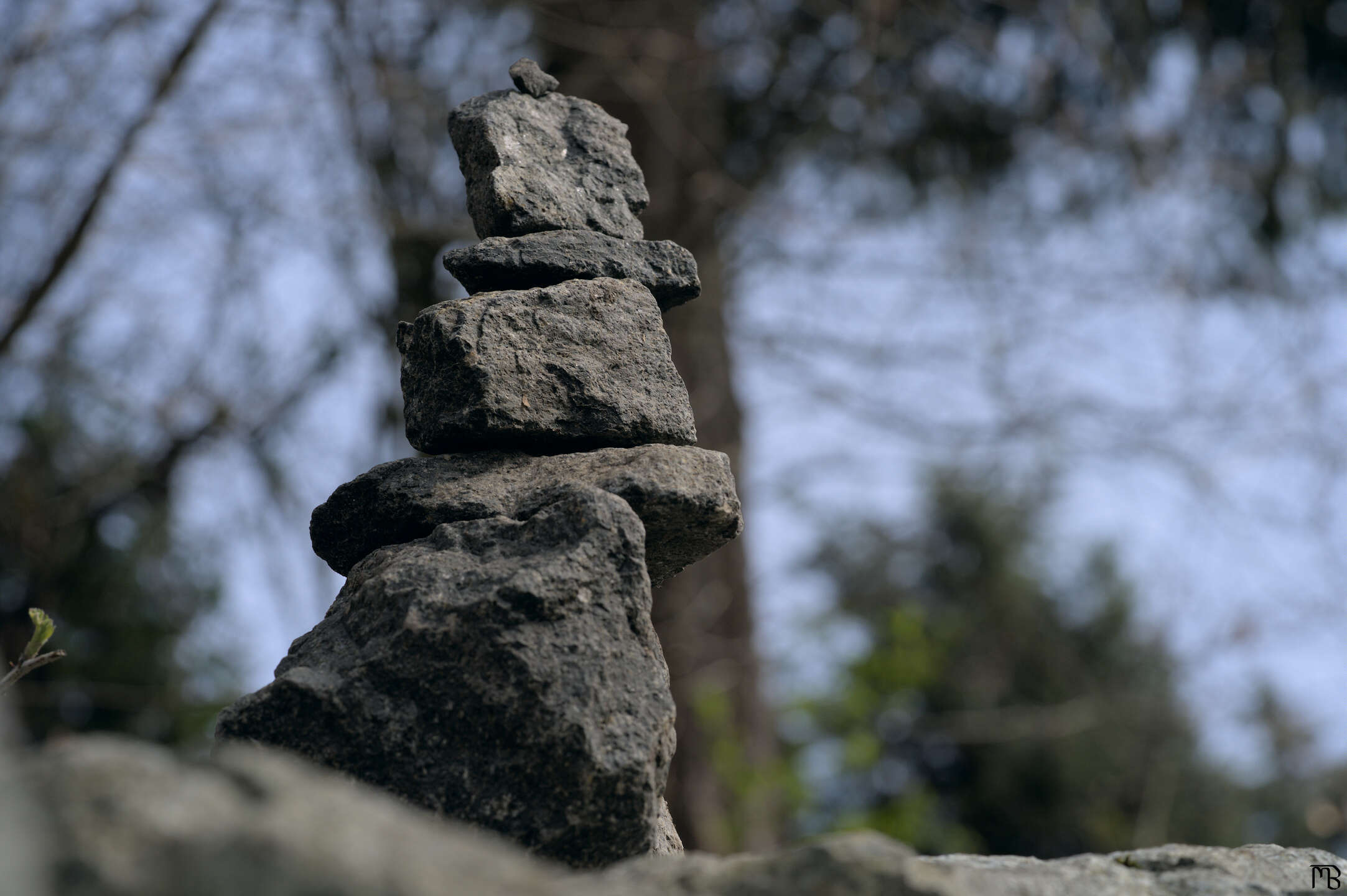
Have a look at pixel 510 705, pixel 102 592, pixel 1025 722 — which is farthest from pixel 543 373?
pixel 1025 722

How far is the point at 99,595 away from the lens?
753cm

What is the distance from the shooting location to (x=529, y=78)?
2.66 metres

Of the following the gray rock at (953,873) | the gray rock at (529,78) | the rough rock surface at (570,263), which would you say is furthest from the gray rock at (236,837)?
the gray rock at (529,78)

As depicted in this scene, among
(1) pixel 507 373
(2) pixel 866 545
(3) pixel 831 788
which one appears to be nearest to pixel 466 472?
(1) pixel 507 373

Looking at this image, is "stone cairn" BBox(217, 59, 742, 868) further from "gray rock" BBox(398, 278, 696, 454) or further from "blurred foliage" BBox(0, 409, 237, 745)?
"blurred foliage" BBox(0, 409, 237, 745)

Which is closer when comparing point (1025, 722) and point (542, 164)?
point (542, 164)

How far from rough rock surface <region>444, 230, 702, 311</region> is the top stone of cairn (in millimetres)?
73

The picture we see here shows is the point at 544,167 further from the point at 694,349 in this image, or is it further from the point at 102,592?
the point at 102,592

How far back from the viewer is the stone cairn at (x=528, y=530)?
1824 millimetres

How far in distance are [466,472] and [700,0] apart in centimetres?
641

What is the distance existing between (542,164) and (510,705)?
1.22 meters

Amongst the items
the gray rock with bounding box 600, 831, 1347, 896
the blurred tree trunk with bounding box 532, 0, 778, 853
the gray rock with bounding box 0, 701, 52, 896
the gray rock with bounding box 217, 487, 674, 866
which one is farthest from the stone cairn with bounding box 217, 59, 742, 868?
the blurred tree trunk with bounding box 532, 0, 778, 853

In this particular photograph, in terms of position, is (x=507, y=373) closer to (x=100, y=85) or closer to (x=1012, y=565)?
(x=100, y=85)

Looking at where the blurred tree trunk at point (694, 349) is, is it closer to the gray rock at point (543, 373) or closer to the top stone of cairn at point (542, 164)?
the top stone of cairn at point (542, 164)
